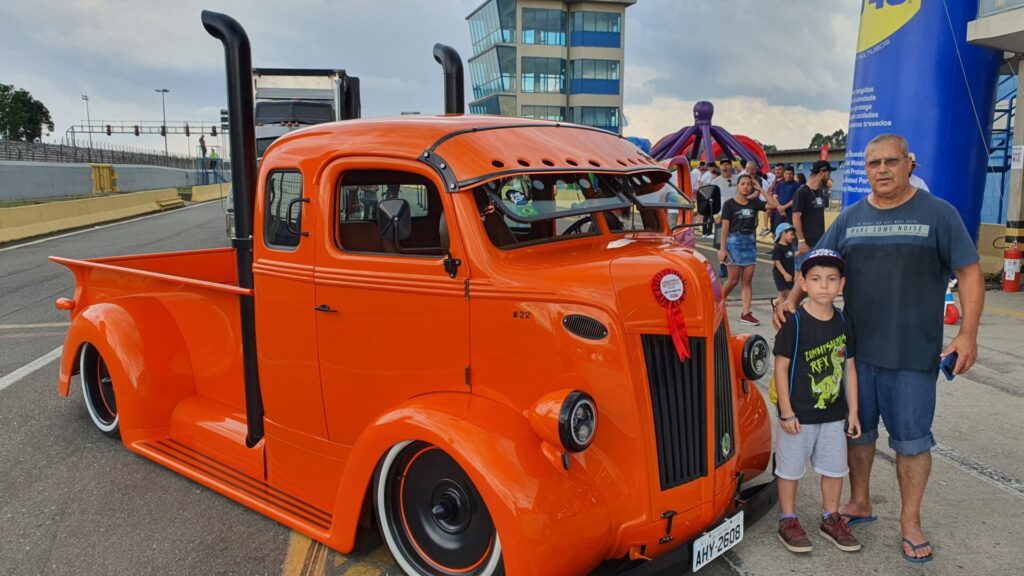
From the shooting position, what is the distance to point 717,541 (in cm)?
288

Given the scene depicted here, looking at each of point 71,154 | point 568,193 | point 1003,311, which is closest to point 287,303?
point 568,193

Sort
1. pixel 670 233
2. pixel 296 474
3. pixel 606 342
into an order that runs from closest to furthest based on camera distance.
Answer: pixel 606 342
pixel 296 474
pixel 670 233

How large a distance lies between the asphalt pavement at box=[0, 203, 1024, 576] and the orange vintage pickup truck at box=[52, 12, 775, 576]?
198mm

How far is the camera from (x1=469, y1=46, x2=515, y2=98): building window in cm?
5447

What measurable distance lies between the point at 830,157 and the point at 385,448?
50.2 m

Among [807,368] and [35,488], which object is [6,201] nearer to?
[35,488]

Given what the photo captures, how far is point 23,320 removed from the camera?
864 centimetres

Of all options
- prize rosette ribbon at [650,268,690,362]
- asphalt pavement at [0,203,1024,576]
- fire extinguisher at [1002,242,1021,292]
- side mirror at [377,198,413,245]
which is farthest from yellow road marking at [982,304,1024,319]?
side mirror at [377,198,413,245]

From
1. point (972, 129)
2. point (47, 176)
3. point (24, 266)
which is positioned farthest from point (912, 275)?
point (47, 176)

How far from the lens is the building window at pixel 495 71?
54469mm

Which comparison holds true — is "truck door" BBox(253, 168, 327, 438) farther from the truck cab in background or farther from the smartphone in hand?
Result: the truck cab in background

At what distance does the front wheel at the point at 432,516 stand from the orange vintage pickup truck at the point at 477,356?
1cm

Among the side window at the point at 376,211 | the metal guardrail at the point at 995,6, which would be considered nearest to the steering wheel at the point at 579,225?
the side window at the point at 376,211

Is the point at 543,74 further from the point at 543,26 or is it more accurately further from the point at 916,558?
the point at 916,558
